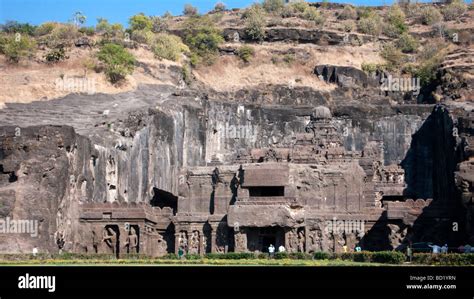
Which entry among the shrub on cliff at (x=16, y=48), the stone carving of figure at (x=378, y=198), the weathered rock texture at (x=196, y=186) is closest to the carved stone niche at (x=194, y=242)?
the weathered rock texture at (x=196, y=186)

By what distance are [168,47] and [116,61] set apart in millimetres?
14752

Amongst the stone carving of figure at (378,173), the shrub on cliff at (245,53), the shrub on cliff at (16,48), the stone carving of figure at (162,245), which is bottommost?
the stone carving of figure at (162,245)

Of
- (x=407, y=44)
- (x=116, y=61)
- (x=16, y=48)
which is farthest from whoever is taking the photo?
(x=407, y=44)

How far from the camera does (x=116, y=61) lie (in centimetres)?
12388

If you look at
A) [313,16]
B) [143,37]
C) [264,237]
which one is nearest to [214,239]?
[264,237]

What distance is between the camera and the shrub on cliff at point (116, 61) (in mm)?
122750

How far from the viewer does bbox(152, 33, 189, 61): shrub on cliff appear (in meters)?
134

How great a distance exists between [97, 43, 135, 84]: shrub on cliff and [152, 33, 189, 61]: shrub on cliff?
698 centimetres

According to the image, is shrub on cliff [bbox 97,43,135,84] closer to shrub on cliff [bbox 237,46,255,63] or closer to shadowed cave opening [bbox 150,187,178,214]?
shrub on cliff [bbox 237,46,255,63]

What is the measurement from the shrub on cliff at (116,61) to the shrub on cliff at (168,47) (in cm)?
698

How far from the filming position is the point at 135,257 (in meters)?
71.6

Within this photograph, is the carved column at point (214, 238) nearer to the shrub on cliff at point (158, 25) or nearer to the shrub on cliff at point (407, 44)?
the shrub on cliff at point (158, 25)

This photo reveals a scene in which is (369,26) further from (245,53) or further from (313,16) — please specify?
(245,53)
